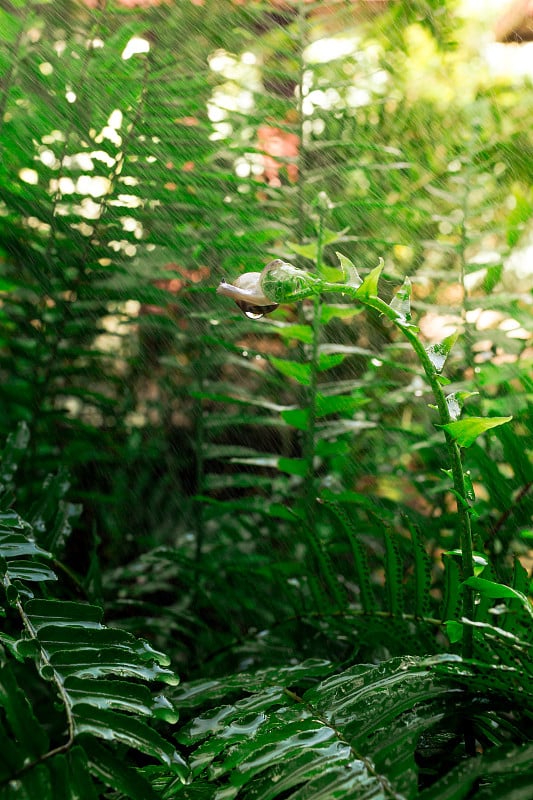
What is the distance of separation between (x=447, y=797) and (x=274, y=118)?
931mm

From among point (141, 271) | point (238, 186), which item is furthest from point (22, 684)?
point (238, 186)

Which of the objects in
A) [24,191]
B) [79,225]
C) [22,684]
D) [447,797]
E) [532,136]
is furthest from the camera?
[532,136]

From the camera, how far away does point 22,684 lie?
73cm

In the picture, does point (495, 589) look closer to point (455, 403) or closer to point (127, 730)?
point (455, 403)

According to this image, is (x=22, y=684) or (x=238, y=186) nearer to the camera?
(x=22, y=684)

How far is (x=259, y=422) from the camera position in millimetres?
956

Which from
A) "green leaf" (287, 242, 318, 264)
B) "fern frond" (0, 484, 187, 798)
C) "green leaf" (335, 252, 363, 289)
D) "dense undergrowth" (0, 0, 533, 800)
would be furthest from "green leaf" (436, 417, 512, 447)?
"green leaf" (287, 242, 318, 264)

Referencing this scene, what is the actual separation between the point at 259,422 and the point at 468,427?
1.83 ft

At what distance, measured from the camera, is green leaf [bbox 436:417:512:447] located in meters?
0.40

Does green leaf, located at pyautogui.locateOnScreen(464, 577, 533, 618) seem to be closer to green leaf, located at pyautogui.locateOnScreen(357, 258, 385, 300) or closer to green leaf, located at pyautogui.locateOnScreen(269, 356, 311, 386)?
green leaf, located at pyautogui.locateOnScreen(357, 258, 385, 300)

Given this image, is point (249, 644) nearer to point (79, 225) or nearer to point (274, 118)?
point (79, 225)

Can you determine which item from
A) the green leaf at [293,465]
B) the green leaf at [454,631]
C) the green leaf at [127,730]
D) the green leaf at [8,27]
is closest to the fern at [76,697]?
the green leaf at [127,730]

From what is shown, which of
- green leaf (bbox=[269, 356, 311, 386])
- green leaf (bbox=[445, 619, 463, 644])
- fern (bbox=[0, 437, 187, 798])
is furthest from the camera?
green leaf (bbox=[269, 356, 311, 386])

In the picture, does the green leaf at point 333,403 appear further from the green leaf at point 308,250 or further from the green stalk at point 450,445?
the green stalk at point 450,445
